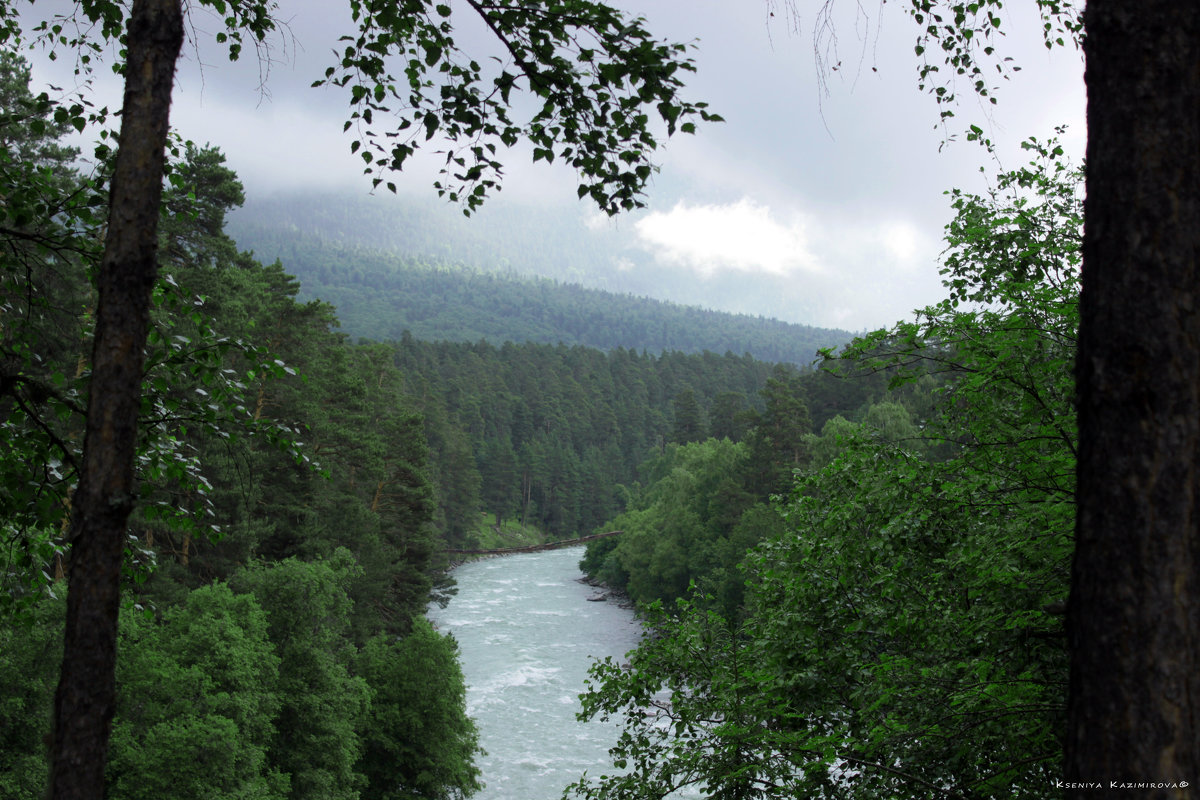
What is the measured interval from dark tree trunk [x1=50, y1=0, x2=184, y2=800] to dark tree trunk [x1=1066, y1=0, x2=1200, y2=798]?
124 inches

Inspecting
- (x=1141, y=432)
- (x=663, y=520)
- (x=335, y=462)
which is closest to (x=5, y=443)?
(x=1141, y=432)

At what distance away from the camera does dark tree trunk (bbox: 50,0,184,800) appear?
117 inches

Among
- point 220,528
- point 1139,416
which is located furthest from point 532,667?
point 1139,416

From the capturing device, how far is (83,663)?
9.84 ft

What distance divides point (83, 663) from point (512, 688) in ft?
93.5

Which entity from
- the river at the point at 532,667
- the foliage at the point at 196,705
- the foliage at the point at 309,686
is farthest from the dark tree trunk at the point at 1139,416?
the foliage at the point at 309,686

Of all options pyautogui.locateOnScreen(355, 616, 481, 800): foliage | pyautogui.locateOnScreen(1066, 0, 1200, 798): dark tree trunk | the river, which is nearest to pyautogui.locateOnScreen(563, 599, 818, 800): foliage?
the river

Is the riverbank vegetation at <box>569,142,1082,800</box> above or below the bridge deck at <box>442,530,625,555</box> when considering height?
above

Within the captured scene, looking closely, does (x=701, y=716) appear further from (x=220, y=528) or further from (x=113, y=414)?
(x=113, y=414)

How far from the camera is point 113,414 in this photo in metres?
3.17

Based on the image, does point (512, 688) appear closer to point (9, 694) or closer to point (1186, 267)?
point (9, 694)

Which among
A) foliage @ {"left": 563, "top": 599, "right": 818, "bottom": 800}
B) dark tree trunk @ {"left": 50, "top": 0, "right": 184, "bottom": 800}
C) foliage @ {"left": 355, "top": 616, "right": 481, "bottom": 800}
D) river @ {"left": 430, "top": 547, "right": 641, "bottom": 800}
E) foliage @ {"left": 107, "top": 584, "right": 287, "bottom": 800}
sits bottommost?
river @ {"left": 430, "top": 547, "right": 641, "bottom": 800}

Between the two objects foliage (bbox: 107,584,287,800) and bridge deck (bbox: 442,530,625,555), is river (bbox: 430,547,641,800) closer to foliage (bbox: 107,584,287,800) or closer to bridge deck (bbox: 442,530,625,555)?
foliage (bbox: 107,584,287,800)

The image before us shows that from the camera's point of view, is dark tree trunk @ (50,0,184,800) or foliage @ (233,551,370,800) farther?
foliage @ (233,551,370,800)
